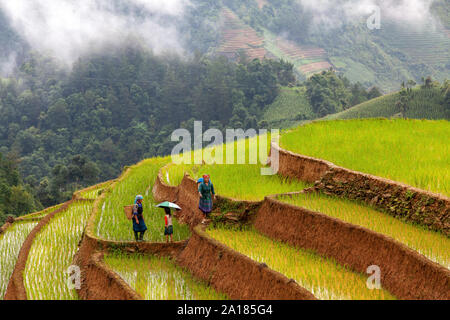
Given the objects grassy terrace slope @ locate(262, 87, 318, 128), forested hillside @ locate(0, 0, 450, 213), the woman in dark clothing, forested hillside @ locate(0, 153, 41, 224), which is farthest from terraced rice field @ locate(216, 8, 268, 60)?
the woman in dark clothing

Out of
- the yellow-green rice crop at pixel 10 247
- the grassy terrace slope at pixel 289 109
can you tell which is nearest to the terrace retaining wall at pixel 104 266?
the yellow-green rice crop at pixel 10 247

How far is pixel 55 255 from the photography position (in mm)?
10883

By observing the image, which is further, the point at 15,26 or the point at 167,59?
the point at 15,26

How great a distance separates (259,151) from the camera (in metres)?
14.1

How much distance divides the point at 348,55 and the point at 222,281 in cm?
11370

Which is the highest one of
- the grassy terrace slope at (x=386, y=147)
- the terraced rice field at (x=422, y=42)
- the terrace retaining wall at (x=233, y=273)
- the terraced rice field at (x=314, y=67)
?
the terraced rice field at (x=422, y=42)

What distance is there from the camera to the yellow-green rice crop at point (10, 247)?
11816 mm

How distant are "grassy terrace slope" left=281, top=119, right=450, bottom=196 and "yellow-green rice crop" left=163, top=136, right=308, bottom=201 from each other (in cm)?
87

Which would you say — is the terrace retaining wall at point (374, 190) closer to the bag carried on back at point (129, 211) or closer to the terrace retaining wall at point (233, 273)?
the terrace retaining wall at point (233, 273)

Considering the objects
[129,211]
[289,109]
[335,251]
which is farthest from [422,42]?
[335,251]

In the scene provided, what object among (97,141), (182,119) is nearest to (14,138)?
(97,141)

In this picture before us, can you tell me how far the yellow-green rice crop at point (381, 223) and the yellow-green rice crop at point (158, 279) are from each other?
1971mm

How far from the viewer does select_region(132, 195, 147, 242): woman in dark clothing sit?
9688mm

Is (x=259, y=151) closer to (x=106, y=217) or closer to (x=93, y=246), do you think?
(x=106, y=217)
